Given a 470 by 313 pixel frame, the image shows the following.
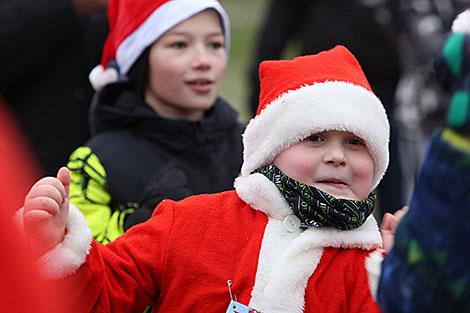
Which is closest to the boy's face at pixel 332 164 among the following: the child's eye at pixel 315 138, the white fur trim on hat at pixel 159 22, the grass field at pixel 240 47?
the child's eye at pixel 315 138

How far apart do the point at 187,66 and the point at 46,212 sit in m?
1.20

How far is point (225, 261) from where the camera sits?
5.80ft

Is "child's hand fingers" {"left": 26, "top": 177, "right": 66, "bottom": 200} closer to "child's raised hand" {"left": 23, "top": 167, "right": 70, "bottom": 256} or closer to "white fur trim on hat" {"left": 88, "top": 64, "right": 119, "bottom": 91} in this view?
"child's raised hand" {"left": 23, "top": 167, "right": 70, "bottom": 256}

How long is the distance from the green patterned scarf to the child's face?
1.01 meters

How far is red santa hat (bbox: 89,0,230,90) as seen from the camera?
2695 millimetres

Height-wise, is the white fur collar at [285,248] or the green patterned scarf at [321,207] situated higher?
the green patterned scarf at [321,207]

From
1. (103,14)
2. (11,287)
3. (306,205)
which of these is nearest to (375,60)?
(103,14)

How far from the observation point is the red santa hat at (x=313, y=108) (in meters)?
1.78

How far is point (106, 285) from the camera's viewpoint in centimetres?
173

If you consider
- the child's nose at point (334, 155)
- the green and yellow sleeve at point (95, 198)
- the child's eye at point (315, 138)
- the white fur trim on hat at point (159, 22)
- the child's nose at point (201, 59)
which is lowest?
the green and yellow sleeve at point (95, 198)

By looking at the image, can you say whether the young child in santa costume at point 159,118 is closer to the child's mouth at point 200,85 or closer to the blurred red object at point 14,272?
the child's mouth at point 200,85

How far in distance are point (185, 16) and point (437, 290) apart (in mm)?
1775

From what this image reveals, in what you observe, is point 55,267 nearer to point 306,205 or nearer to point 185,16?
point 306,205

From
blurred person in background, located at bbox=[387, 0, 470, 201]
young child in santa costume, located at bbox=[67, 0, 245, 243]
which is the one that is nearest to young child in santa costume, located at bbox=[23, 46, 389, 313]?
young child in santa costume, located at bbox=[67, 0, 245, 243]
